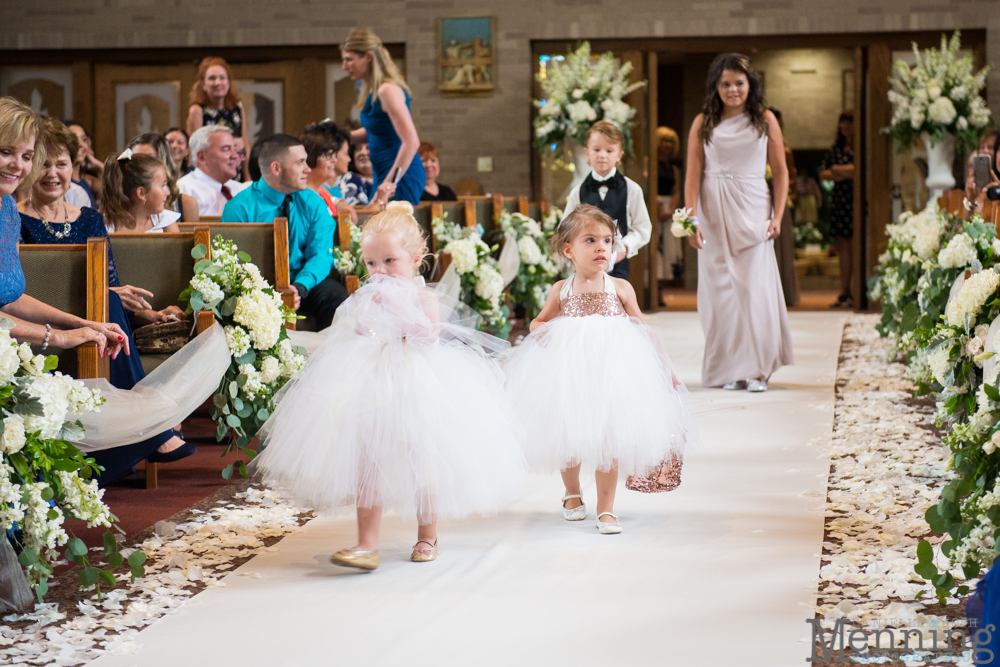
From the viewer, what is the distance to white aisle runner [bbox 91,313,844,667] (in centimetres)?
248

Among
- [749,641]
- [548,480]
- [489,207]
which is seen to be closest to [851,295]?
[489,207]

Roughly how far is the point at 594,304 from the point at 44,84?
374 inches

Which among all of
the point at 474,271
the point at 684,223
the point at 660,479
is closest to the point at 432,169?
the point at 474,271

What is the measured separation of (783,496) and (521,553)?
1.09 m

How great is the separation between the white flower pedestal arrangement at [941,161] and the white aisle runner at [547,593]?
22.8ft

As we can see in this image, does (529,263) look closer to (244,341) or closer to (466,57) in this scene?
(466,57)

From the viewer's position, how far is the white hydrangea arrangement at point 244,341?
3.85 metres

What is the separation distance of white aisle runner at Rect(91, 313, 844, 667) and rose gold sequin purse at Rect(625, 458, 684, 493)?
12 cm

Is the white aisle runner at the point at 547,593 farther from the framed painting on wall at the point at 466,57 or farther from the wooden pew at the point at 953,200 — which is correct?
the framed painting on wall at the point at 466,57

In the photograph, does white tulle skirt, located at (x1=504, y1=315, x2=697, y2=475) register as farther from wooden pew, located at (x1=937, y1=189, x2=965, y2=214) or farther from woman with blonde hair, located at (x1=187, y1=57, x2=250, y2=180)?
woman with blonde hair, located at (x1=187, y1=57, x2=250, y2=180)

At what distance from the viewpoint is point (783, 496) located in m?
3.86

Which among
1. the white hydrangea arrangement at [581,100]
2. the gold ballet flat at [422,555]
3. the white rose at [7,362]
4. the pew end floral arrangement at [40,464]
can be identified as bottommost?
the gold ballet flat at [422,555]

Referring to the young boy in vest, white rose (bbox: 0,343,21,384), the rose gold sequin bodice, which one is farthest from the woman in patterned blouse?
white rose (bbox: 0,343,21,384)

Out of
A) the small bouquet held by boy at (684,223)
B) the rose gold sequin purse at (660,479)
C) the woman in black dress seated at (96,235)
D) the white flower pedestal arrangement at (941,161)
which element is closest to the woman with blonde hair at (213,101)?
the small bouquet held by boy at (684,223)
